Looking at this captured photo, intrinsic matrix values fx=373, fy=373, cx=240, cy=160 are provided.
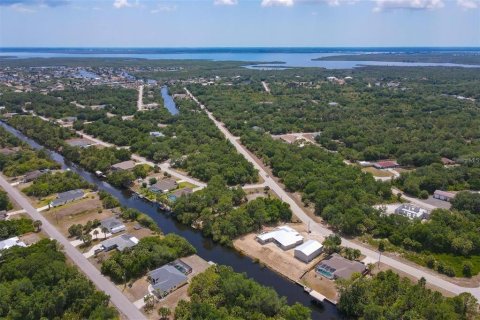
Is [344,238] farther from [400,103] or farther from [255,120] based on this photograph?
[400,103]

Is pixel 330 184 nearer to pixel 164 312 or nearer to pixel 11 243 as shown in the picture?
pixel 164 312

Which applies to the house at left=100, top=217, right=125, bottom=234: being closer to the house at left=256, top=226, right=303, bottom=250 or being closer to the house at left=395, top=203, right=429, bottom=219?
the house at left=256, top=226, right=303, bottom=250

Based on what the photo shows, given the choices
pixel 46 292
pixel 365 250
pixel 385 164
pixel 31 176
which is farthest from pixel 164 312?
pixel 385 164

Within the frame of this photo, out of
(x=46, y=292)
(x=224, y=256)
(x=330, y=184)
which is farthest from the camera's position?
(x=330, y=184)

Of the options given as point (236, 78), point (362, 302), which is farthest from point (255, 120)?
point (236, 78)

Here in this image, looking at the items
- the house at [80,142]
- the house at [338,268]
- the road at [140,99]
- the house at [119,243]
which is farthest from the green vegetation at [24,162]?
the house at [338,268]

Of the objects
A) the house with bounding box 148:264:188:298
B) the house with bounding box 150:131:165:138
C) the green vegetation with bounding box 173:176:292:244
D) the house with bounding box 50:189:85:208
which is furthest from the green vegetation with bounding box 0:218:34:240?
the house with bounding box 150:131:165:138
